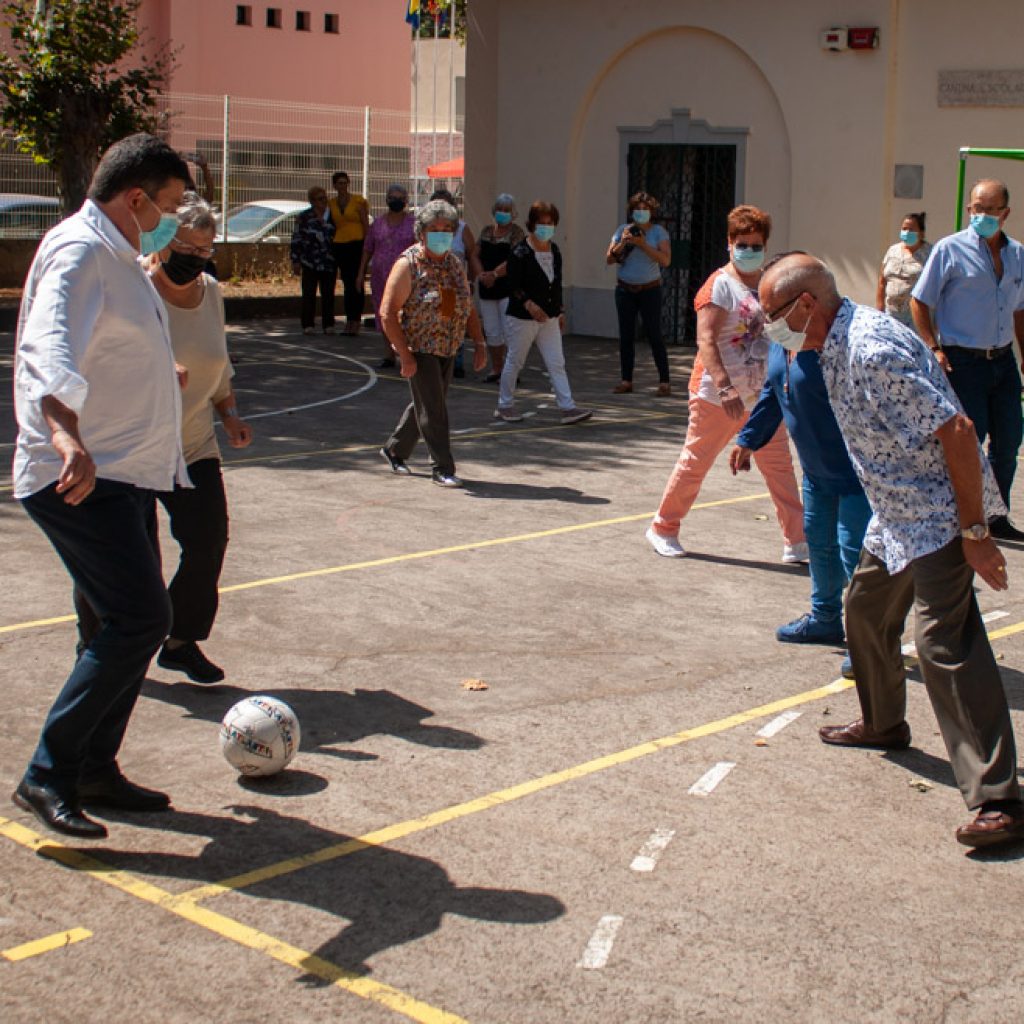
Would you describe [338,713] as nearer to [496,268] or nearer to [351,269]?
[496,268]

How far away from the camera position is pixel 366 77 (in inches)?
1704

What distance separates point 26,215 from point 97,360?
808 inches

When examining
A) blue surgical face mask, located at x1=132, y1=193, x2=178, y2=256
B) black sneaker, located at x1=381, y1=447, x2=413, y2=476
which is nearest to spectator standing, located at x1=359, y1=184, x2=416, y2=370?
black sneaker, located at x1=381, y1=447, x2=413, y2=476

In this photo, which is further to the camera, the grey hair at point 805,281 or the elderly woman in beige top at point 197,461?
the elderly woman in beige top at point 197,461

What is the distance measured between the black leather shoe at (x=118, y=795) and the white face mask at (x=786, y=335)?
2448 millimetres

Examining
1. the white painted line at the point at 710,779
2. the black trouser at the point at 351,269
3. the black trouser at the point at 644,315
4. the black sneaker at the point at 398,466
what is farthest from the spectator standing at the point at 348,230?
the white painted line at the point at 710,779

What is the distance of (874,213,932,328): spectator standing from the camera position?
48.8 feet

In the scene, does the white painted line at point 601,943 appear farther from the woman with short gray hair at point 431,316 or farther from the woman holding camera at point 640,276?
the woman holding camera at point 640,276

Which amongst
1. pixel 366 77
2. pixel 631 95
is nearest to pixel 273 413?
pixel 631 95

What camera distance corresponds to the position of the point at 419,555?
28.8 ft

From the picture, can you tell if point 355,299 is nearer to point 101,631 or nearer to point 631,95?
point 631,95

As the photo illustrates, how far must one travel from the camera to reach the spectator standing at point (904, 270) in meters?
14.9

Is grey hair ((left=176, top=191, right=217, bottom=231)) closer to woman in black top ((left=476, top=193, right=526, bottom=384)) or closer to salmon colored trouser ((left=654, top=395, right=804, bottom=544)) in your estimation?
salmon colored trouser ((left=654, top=395, right=804, bottom=544))

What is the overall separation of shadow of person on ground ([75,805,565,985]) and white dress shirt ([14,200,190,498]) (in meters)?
1.07
